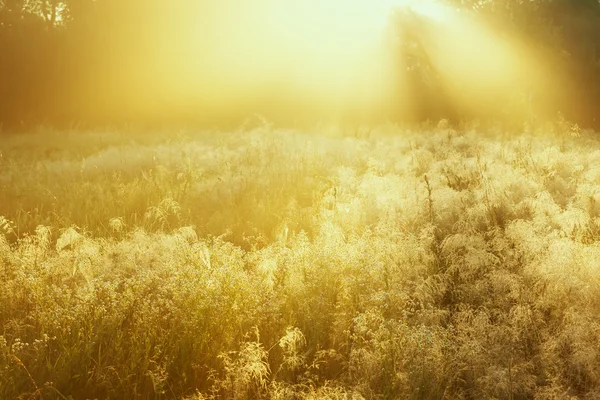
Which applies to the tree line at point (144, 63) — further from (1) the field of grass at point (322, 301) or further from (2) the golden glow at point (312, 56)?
(1) the field of grass at point (322, 301)

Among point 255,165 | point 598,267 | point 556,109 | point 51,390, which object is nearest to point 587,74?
point 556,109

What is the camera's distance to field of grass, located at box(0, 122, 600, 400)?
2.86 metres

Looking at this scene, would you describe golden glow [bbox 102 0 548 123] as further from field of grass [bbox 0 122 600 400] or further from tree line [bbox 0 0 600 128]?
field of grass [bbox 0 122 600 400]

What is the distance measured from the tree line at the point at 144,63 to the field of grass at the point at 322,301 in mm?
11302

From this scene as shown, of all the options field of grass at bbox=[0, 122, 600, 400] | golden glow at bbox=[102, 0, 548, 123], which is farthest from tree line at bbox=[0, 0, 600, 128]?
field of grass at bbox=[0, 122, 600, 400]

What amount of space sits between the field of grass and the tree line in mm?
11302

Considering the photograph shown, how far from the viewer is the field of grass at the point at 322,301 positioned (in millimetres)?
2859

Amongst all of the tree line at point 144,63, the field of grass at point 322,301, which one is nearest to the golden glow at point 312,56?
the tree line at point 144,63

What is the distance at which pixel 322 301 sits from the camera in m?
3.66

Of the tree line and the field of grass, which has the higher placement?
the tree line

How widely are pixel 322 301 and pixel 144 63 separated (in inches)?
731

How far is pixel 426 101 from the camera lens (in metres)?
17.1

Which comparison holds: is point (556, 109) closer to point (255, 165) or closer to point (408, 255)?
point (255, 165)

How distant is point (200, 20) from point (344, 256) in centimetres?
1903
